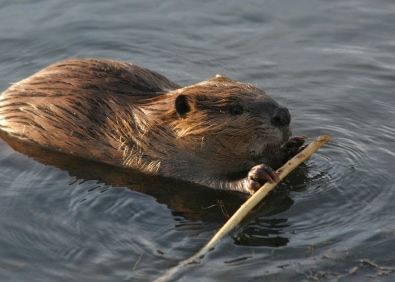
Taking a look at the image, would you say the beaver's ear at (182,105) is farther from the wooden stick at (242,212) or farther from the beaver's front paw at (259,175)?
the wooden stick at (242,212)

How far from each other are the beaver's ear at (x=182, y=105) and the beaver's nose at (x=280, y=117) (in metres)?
0.81

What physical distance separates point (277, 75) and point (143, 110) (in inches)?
109

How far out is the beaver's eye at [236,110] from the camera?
24.7ft

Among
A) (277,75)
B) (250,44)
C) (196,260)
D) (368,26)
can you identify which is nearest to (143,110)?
(196,260)

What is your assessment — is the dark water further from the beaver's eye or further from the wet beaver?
the beaver's eye

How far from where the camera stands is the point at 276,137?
294 inches

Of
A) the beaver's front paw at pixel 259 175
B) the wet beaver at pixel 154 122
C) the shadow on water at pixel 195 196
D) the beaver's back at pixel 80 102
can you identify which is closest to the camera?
the shadow on water at pixel 195 196

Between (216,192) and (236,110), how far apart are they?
0.80 m

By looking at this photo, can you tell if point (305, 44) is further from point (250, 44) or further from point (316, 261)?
point (316, 261)

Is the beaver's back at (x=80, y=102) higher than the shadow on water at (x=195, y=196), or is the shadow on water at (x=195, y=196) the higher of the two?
the beaver's back at (x=80, y=102)

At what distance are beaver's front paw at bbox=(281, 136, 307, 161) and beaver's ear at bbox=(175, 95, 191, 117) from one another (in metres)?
0.96

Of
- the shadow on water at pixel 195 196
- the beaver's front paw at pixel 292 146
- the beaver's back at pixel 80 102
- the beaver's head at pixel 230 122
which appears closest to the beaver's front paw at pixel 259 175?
the shadow on water at pixel 195 196

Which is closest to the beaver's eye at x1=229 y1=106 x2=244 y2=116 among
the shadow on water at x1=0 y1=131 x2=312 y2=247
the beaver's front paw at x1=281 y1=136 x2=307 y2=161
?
the beaver's front paw at x1=281 y1=136 x2=307 y2=161

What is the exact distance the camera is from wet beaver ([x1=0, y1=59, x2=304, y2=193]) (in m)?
7.53
